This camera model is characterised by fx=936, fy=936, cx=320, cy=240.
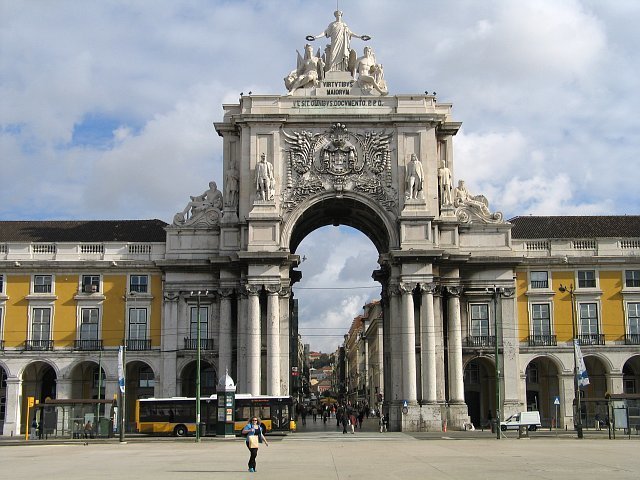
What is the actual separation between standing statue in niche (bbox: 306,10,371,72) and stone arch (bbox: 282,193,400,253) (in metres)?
10.7

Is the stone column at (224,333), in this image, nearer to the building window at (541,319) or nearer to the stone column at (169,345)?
the stone column at (169,345)

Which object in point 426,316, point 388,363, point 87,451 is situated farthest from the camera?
point 388,363

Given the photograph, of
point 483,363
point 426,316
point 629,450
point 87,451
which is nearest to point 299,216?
point 426,316

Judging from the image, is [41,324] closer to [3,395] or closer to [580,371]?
[3,395]

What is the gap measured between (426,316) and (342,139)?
14913 millimetres

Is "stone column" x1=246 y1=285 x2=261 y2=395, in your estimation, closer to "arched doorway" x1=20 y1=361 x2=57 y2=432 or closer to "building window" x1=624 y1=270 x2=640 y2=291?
"arched doorway" x1=20 y1=361 x2=57 y2=432

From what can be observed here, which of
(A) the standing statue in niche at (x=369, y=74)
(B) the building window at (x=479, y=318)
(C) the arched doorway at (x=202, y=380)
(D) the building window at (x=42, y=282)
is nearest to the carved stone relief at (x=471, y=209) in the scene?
(B) the building window at (x=479, y=318)

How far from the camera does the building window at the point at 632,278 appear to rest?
72125 millimetres

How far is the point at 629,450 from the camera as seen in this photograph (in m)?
41.3

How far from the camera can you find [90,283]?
237ft

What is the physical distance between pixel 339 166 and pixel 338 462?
37.4 m

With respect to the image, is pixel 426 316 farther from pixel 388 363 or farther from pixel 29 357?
pixel 29 357

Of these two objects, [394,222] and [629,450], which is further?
Result: [394,222]

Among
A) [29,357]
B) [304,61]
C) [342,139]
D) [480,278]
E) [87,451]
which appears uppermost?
[304,61]
